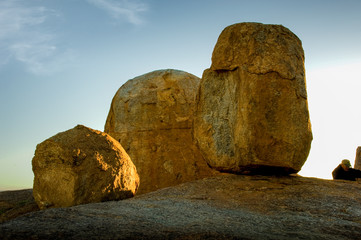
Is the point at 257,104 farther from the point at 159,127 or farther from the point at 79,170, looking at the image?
the point at 159,127

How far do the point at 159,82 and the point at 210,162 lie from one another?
3686mm

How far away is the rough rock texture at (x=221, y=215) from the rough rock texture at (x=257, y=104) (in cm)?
46

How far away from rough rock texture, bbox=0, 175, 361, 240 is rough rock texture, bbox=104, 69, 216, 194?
2393 mm

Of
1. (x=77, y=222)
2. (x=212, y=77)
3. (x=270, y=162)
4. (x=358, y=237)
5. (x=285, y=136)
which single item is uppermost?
(x=212, y=77)

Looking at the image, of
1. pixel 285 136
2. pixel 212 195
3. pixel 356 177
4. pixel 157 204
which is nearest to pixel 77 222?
pixel 157 204

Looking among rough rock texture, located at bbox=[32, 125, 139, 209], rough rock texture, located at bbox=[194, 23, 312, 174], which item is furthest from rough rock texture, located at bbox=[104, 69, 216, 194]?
rough rock texture, located at bbox=[32, 125, 139, 209]

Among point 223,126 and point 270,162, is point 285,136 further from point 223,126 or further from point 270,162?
point 223,126

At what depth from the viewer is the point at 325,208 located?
5.28 meters

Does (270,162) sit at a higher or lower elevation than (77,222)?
higher

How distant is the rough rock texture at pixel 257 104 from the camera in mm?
6480

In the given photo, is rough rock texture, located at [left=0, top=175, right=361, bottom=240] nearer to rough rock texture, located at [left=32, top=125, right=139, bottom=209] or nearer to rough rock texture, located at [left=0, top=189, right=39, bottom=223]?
rough rock texture, located at [left=32, top=125, right=139, bottom=209]

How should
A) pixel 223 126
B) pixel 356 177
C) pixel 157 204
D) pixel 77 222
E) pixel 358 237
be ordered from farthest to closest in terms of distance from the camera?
pixel 356 177, pixel 223 126, pixel 157 204, pixel 358 237, pixel 77 222

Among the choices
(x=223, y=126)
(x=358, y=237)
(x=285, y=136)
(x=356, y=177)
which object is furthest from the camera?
(x=356, y=177)

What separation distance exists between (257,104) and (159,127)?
3830 mm
